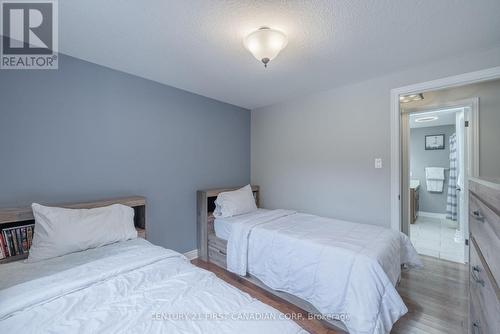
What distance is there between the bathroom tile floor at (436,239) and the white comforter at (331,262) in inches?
59.2

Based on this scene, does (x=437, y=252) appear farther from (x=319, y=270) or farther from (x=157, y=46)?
(x=157, y=46)

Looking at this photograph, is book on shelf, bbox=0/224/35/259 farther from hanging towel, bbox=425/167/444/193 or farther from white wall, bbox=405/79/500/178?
hanging towel, bbox=425/167/444/193

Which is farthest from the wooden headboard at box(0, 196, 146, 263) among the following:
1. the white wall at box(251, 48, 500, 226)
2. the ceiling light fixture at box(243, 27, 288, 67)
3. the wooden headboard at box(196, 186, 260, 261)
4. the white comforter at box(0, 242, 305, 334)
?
the white wall at box(251, 48, 500, 226)

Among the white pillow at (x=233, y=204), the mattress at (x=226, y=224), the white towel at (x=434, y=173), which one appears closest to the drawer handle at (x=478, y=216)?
the mattress at (x=226, y=224)

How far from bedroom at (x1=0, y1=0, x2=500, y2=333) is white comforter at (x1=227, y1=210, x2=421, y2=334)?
0.09m

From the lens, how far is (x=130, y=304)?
1055 millimetres

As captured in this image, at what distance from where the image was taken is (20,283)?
46.9 inches

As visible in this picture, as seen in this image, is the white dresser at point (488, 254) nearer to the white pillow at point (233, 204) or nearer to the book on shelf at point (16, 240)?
the white pillow at point (233, 204)

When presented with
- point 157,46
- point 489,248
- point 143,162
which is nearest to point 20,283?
point 143,162

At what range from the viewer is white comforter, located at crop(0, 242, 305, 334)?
0.91m

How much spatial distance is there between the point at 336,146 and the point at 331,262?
165cm

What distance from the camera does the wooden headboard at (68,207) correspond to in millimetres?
1594

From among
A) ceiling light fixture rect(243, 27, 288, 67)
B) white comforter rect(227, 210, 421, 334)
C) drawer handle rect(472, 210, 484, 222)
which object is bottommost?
white comforter rect(227, 210, 421, 334)

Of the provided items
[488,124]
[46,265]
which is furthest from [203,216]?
[488,124]
